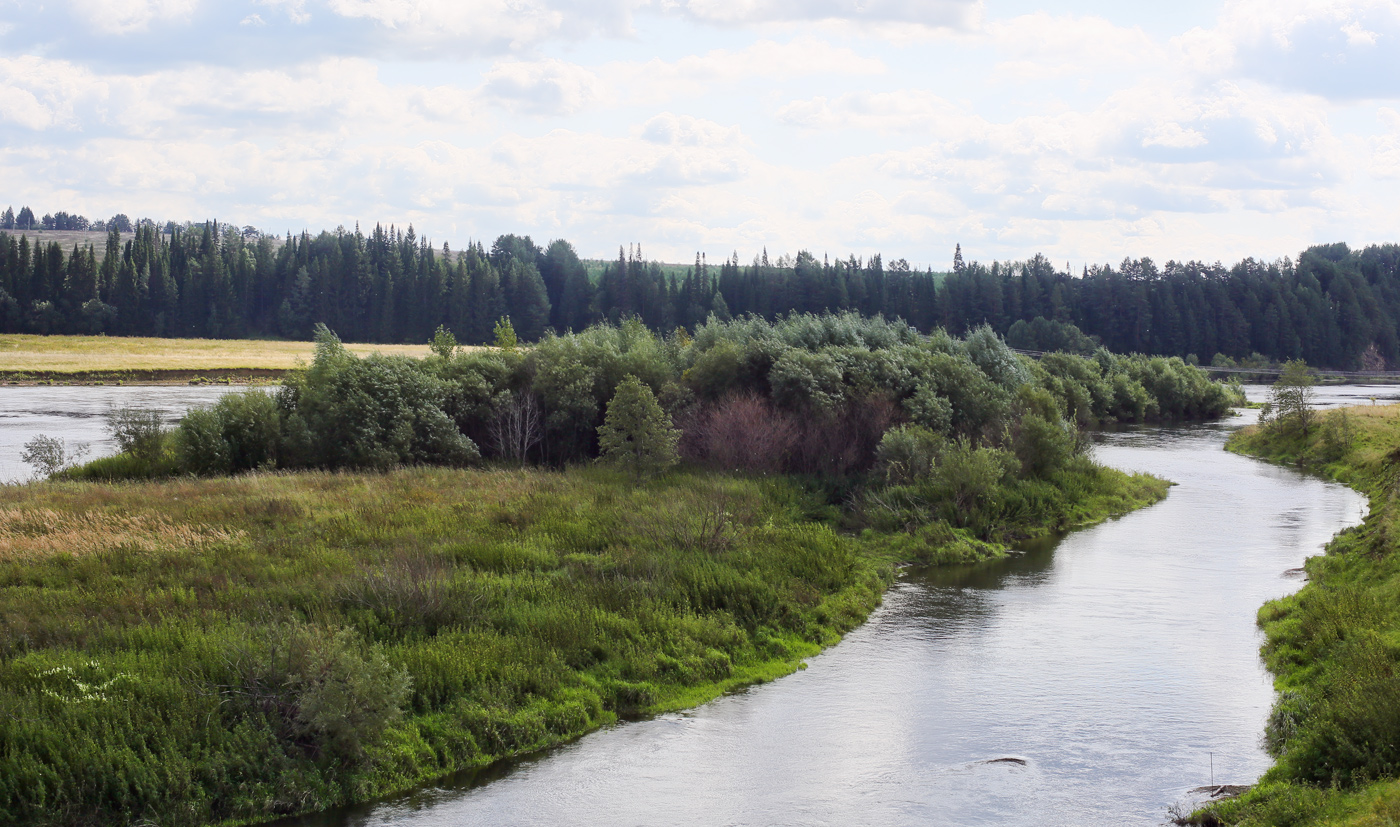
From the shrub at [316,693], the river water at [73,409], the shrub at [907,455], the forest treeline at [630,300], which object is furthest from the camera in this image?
the forest treeline at [630,300]

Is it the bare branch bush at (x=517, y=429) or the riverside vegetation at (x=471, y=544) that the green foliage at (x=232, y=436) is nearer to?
the riverside vegetation at (x=471, y=544)

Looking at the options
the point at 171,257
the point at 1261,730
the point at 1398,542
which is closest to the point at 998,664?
the point at 1261,730

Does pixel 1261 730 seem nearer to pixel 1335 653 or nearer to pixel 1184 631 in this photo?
pixel 1335 653

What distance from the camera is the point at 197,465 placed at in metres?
38.6

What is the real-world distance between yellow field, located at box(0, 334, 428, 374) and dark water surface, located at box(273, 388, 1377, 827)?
270 feet

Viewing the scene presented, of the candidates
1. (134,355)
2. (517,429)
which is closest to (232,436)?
(517,429)

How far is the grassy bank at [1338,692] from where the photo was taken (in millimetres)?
13203

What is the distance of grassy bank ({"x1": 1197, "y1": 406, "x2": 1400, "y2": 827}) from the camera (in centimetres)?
1320

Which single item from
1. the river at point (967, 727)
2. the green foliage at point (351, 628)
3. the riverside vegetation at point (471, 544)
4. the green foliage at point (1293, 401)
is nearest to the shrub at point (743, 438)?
the riverside vegetation at point (471, 544)

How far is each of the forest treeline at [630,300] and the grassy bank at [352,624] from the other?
11731cm

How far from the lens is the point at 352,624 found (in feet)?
63.6

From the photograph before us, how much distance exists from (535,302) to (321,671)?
15096cm

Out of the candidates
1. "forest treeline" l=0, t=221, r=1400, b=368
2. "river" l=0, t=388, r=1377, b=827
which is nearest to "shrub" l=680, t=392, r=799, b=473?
"river" l=0, t=388, r=1377, b=827

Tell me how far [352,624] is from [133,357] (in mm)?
111681
